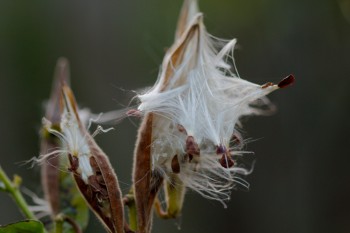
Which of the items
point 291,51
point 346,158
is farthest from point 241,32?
point 346,158

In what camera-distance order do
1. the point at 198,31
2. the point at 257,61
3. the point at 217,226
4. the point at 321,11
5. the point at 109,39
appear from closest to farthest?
the point at 198,31
the point at 321,11
the point at 217,226
the point at 257,61
the point at 109,39

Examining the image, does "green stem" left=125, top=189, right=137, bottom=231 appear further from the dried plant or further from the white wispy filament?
the white wispy filament

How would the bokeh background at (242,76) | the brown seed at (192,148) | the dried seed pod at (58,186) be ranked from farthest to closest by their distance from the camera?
the bokeh background at (242,76), the dried seed pod at (58,186), the brown seed at (192,148)

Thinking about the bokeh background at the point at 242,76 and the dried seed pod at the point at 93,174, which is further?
the bokeh background at the point at 242,76

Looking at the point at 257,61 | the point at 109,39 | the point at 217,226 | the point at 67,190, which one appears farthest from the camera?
the point at 109,39

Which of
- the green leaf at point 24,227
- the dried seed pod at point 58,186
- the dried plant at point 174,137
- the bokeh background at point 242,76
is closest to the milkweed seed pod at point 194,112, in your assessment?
the dried plant at point 174,137

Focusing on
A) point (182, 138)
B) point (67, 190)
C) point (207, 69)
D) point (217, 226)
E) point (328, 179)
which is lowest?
point (217, 226)

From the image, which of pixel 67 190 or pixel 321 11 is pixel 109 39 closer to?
pixel 321 11

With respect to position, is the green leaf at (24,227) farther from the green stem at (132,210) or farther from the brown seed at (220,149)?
the brown seed at (220,149)
